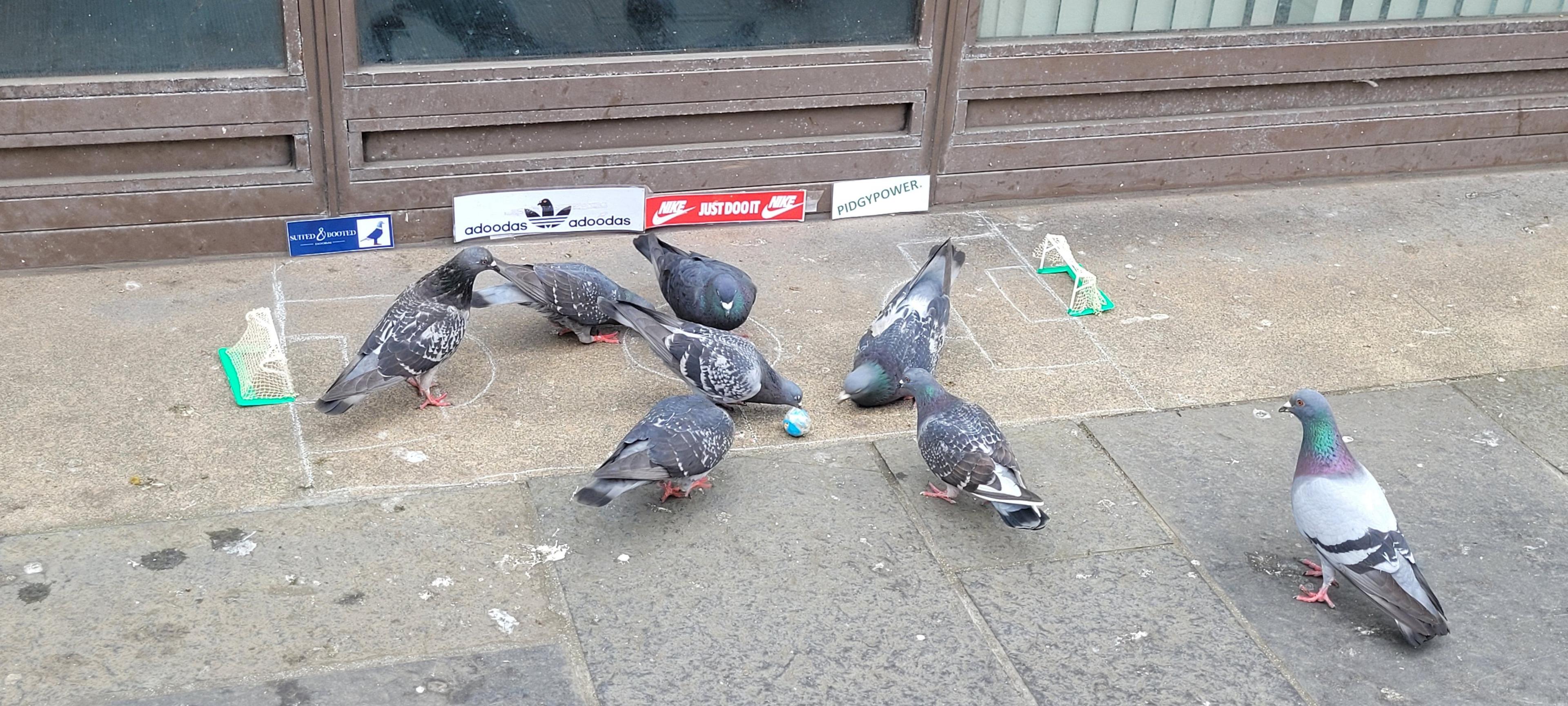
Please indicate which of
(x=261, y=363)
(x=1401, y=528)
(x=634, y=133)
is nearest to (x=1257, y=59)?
(x=1401, y=528)

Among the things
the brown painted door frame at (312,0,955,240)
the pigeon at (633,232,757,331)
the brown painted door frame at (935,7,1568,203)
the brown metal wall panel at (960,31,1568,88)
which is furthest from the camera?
the brown painted door frame at (935,7,1568,203)

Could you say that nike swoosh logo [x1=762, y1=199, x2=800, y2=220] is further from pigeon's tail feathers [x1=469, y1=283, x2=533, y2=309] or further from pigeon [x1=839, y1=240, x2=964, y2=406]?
pigeon's tail feathers [x1=469, y1=283, x2=533, y2=309]

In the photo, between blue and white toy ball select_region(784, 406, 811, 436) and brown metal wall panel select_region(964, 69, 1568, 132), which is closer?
blue and white toy ball select_region(784, 406, 811, 436)

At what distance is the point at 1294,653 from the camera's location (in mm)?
4500

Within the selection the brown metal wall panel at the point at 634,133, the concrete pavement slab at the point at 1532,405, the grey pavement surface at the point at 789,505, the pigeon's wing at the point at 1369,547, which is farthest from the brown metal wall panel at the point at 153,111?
the concrete pavement slab at the point at 1532,405

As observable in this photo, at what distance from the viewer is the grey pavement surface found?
169 inches

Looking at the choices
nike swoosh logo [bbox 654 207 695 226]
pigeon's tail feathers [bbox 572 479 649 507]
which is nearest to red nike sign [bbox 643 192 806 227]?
nike swoosh logo [bbox 654 207 695 226]

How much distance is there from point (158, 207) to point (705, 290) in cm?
274

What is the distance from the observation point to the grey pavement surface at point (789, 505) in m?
4.30

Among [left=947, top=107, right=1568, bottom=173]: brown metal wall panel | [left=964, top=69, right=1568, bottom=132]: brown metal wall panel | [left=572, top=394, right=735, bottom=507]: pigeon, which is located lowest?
[left=572, top=394, right=735, bottom=507]: pigeon

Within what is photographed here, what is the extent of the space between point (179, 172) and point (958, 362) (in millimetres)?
3835

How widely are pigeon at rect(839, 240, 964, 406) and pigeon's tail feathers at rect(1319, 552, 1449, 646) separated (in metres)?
1.94

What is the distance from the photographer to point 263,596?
4.44 metres

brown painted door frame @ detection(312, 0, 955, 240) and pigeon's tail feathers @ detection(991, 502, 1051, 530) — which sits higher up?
brown painted door frame @ detection(312, 0, 955, 240)
